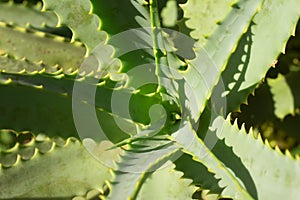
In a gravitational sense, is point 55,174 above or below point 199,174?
below

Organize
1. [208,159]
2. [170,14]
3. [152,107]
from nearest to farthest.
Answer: [208,159]
[152,107]
[170,14]

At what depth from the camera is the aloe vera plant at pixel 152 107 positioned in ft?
2.35

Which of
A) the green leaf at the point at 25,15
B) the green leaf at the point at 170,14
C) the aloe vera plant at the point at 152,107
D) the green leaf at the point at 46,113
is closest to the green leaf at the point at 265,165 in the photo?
the aloe vera plant at the point at 152,107

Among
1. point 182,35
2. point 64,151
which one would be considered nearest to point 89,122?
point 64,151

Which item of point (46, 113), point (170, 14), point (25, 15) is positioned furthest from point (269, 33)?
point (25, 15)

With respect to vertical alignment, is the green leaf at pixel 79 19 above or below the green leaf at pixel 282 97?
above

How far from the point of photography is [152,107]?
79 centimetres

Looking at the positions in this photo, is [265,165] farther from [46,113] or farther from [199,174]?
[46,113]

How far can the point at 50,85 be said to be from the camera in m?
0.71

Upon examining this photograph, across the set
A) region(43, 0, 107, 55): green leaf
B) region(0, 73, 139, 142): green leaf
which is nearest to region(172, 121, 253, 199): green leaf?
region(0, 73, 139, 142): green leaf

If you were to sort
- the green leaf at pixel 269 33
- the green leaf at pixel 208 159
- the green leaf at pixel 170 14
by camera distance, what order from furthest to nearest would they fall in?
the green leaf at pixel 170 14 → the green leaf at pixel 269 33 → the green leaf at pixel 208 159

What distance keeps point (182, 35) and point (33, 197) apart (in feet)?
1.17

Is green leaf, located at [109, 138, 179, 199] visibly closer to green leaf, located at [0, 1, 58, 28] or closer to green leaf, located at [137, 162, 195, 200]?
green leaf, located at [137, 162, 195, 200]

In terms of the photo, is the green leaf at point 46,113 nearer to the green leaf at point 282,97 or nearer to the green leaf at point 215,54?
the green leaf at point 215,54
